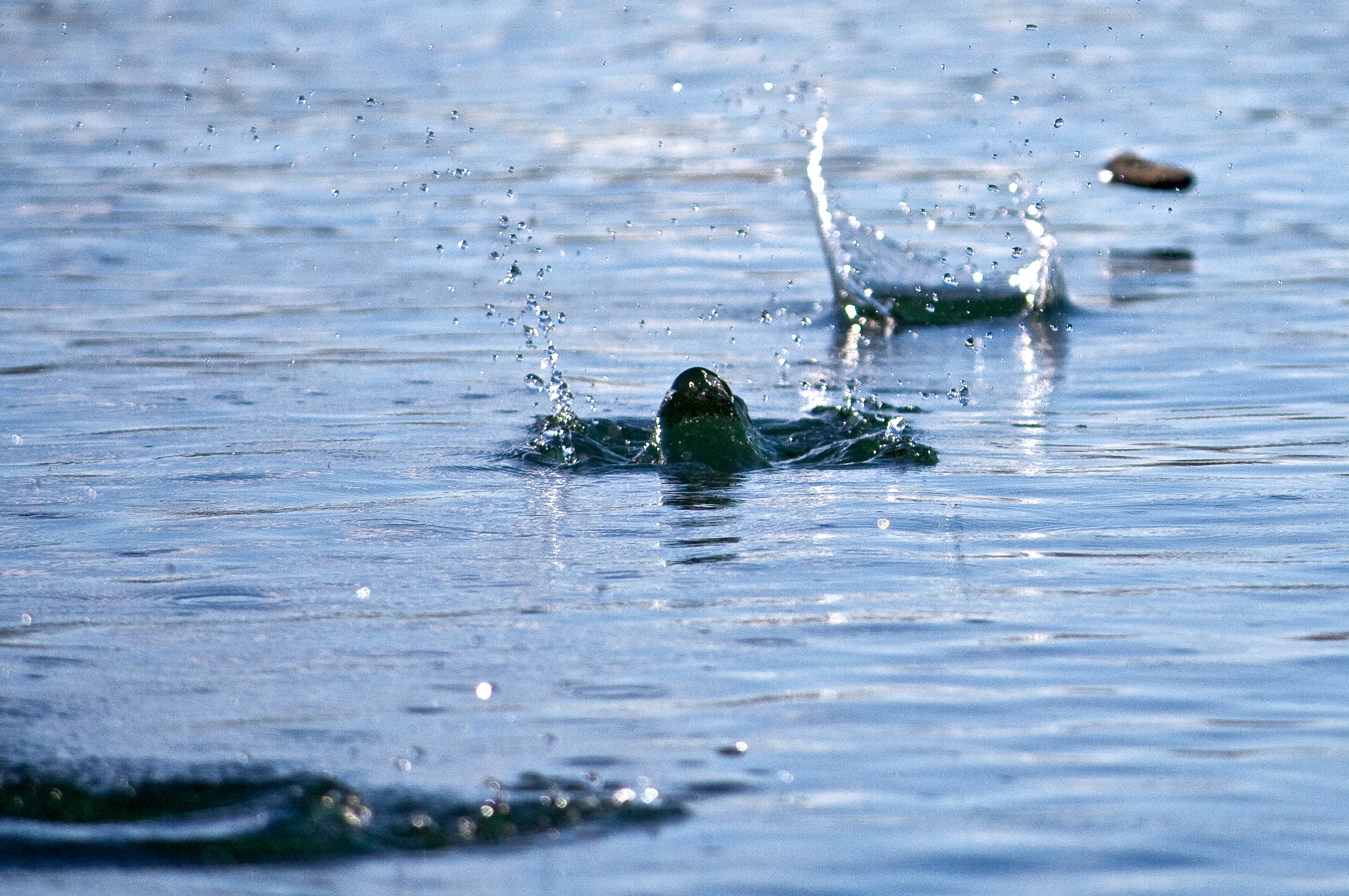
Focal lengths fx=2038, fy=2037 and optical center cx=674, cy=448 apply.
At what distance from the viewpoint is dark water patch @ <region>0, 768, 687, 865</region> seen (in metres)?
3.94

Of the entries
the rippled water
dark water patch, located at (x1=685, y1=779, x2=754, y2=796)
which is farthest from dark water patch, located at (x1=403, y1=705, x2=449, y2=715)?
dark water patch, located at (x1=685, y1=779, x2=754, y2=796)

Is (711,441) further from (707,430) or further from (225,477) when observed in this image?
(225,477)

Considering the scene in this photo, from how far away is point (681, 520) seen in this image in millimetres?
6555

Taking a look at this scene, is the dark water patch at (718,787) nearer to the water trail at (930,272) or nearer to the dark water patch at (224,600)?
the dark water patch at (224,600)

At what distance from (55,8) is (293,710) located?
25.0m

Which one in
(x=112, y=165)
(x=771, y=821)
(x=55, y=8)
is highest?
(x=55, y=8)

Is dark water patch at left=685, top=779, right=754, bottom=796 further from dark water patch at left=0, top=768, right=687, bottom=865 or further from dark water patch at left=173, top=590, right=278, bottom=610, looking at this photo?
dark water patch at left=173, top=590, right=278, bottom=610

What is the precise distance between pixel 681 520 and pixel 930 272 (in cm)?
547

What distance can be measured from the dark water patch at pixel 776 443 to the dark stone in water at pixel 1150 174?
7.10m

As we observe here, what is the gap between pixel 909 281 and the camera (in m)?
11.4

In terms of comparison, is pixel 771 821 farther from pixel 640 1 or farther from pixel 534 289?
pixel 640 1

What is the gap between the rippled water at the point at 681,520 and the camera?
4.16 meters

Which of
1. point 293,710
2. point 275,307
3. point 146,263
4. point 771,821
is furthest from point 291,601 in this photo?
point 146,263

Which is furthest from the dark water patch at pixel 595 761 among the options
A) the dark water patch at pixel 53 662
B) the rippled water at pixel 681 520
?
the dark water patch at pixel 53 662
